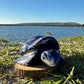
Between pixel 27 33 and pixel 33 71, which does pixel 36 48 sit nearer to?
pixel 33 71

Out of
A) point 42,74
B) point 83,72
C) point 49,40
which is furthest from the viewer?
point 49,40

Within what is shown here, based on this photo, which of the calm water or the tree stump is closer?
the tree stump

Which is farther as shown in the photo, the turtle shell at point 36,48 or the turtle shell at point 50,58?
the turtle shell at point 36,48

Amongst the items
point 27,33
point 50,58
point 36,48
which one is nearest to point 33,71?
point 50,58

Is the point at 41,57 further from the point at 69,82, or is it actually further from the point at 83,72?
the point at 83,72

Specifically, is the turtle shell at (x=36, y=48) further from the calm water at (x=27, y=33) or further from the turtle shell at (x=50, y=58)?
the calm water at (x=27, y=33)

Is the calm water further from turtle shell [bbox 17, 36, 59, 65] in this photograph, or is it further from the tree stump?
the tree stump

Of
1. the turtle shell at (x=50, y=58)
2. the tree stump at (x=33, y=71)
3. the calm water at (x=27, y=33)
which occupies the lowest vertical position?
the calm water at (x=27, y=33)

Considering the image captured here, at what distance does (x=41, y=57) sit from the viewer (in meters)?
2.57

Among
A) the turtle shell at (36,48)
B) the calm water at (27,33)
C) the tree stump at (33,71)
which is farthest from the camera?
the calm water at (27,33)

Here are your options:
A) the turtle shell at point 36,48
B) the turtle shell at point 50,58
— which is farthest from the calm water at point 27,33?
the turtle shell at point 50,58

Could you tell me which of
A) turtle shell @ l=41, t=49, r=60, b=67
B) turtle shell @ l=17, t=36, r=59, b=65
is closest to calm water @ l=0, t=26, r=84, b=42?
turtle shell @ l=17, t=36, r=59, b=65

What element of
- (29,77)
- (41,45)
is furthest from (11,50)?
(29,77)

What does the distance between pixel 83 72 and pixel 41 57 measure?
81 cm
